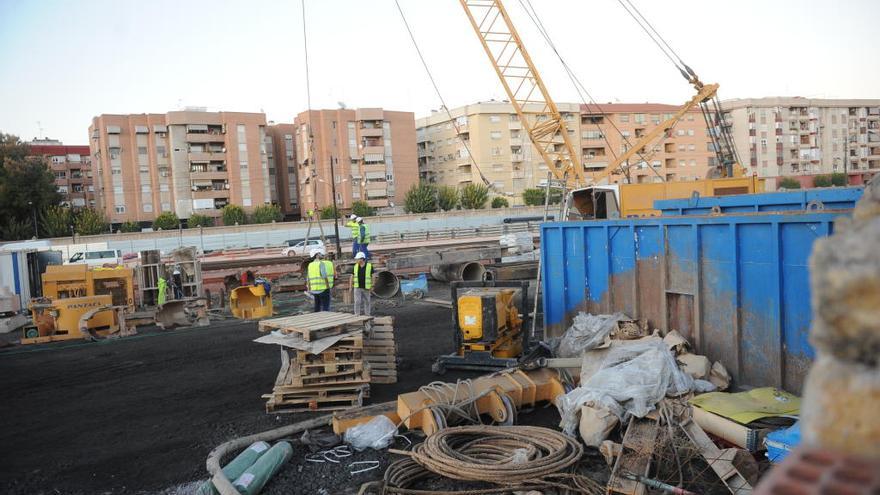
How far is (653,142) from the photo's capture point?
7962 centimetres

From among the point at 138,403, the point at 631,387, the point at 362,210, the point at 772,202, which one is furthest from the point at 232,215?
the point at 631,387

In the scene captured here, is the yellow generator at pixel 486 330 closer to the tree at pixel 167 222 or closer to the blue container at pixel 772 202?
the blue container at pixel 772 202

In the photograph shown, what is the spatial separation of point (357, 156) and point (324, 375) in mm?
62144

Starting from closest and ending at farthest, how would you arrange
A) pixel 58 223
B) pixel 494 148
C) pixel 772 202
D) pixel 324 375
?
pixel 324 375 < pixel 772 202 < pixel 58 223 < pixel 494 148

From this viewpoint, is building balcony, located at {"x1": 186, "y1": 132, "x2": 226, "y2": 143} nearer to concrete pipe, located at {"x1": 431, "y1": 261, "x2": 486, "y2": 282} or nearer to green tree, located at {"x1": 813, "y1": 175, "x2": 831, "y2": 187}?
concrete pipe, located at {"x1": 431, "y1": 261, "x2": 486, "y2": 282}

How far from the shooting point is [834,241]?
148cm

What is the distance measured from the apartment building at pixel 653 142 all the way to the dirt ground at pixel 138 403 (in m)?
68.5

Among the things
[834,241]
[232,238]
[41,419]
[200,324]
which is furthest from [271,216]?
[834,241]

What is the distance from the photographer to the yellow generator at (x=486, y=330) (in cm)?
877

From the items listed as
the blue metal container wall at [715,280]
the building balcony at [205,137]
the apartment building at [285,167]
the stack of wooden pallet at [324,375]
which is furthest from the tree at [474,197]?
the stack of wooden pallet at [324,375]

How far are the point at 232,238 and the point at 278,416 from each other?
34.2 meters

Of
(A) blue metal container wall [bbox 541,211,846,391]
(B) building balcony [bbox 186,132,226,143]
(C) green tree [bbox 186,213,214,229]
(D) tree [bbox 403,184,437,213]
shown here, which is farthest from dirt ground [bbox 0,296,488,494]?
(B) building balcony [bbox 186,132,226,143]

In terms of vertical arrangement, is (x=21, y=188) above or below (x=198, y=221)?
above

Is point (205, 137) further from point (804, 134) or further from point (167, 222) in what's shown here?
point (804, 134)
